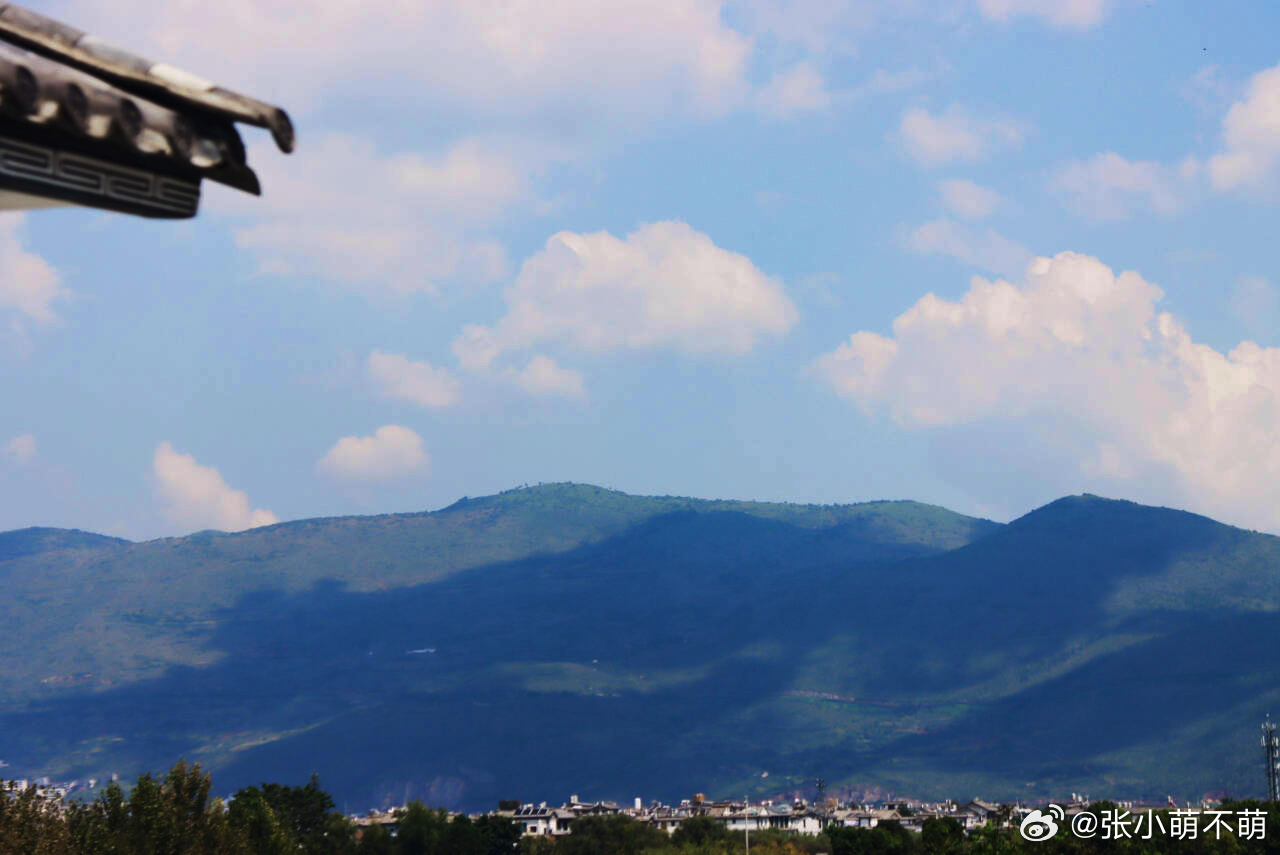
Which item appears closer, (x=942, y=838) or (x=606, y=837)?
(x=942, y=838)

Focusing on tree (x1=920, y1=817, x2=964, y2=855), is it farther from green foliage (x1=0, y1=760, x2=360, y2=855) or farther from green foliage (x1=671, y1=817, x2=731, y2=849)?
green foliage (x1=671, y1=817, x2=731, y2=849)

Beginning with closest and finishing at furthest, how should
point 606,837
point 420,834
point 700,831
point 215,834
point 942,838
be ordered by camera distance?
point 215,834
point 942,838
point 420,834
point 700,831
point 606,837

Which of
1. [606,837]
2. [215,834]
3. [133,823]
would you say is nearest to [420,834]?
[606,837]

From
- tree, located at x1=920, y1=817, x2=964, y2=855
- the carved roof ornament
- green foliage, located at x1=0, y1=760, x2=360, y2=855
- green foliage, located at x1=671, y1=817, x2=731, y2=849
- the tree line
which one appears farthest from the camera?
green foliage, located at x1=671, y1=817, x2=731, y2=849

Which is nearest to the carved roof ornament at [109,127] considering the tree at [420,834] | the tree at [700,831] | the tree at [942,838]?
the tree at [942,838]

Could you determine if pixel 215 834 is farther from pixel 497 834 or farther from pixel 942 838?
pixel 497 834

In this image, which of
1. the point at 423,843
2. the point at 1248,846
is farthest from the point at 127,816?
the point at 423,843

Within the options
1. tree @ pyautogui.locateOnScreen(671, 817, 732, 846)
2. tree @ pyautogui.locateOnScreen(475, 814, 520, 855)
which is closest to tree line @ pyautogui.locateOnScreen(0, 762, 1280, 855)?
tree @ pyautogui.locateOnScreen(671, 817, 732, 846)

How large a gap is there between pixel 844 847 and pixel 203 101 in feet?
206

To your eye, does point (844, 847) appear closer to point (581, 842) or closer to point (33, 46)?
point (581, 842)

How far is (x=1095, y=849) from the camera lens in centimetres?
4131

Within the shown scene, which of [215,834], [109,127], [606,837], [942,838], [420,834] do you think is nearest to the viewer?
[109,127]

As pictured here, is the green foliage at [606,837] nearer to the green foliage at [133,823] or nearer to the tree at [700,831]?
the tree at [700,831]

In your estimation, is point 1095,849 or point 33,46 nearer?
point 33,46
